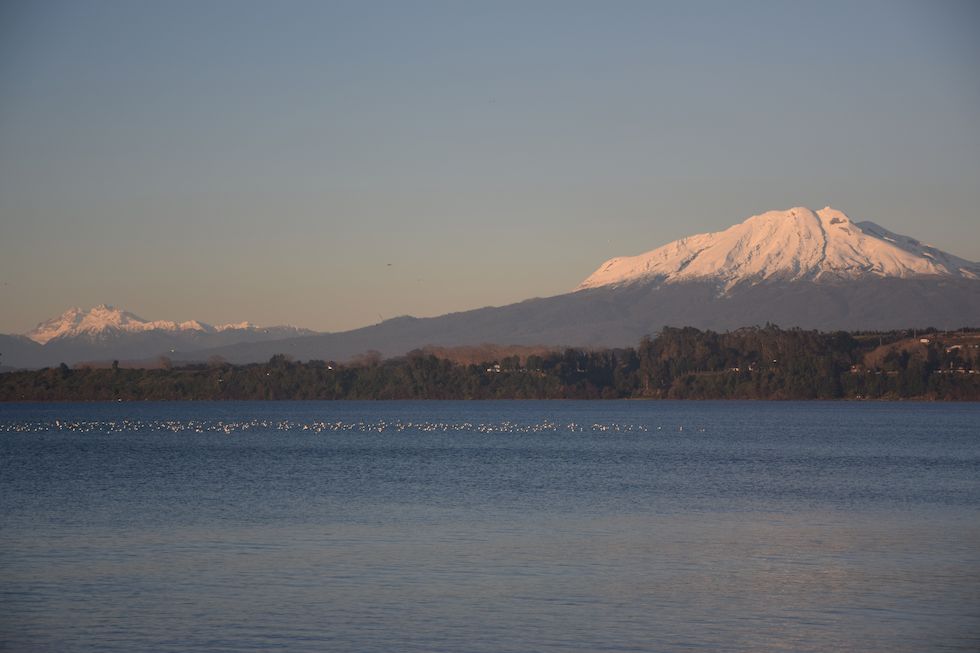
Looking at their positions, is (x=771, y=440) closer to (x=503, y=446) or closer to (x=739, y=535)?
(x=503, y=446)

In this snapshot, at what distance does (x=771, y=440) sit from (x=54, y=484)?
2282 inches

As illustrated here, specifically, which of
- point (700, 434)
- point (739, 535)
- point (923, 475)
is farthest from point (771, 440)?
point (739, 535)

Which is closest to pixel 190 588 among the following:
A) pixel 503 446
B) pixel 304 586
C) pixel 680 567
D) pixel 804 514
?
pixel 304 586

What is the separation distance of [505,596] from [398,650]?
4.73m

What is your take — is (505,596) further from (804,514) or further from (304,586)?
(804,514)

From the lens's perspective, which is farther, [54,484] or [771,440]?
[771,440]

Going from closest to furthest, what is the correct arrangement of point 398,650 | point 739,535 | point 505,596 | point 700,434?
point 398,650 < point 505,596 < point 739,535 < point 700,434

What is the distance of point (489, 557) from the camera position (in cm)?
3150

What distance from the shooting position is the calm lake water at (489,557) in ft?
77.0

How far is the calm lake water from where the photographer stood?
23.5m

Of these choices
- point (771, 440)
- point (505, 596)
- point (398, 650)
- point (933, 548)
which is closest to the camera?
point (398, 650)

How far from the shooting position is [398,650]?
22.2 m

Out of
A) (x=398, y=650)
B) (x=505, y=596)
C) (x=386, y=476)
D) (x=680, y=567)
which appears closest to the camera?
(x=398, y=650)

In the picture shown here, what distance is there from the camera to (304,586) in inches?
1083
